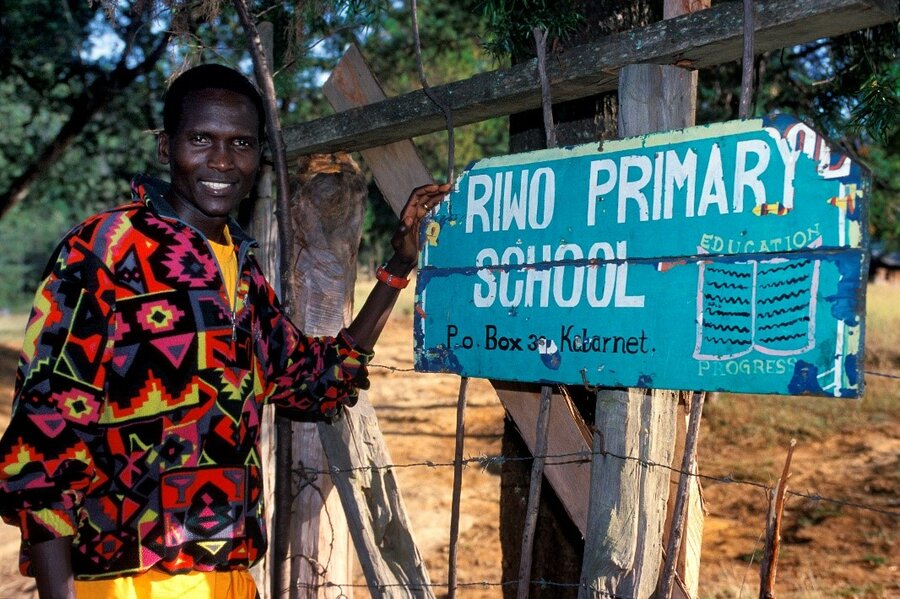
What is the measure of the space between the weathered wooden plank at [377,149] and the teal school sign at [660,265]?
42cm

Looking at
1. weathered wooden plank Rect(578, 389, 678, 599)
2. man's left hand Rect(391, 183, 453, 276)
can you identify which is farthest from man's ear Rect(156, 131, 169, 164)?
weathered wooden plank Rect(578, 389, 678, 599)

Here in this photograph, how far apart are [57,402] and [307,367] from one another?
2.48 feet

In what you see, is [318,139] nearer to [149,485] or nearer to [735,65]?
[149,485]

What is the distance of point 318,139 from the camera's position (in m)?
2.79

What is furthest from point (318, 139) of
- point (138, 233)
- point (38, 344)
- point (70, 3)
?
point (70, 3)

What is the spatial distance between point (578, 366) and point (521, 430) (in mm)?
517

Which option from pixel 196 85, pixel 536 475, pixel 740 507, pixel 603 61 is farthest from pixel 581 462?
pixel 740 507

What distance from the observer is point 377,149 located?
279 cm

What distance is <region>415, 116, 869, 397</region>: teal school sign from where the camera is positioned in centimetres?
165

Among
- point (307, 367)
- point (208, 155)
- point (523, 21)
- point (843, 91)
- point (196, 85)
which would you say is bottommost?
point (307, 367)

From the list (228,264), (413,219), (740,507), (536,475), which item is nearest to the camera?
(228,264)

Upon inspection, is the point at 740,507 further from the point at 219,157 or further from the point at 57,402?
the point at 57,402

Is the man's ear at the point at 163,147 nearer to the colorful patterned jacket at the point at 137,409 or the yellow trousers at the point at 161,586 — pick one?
the colorful patterned jacket at the point at 137,409

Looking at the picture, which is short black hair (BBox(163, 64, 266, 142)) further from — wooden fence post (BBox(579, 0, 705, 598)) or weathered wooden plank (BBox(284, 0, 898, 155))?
wooden fence post (BBox(579, 0, 705, 598))
